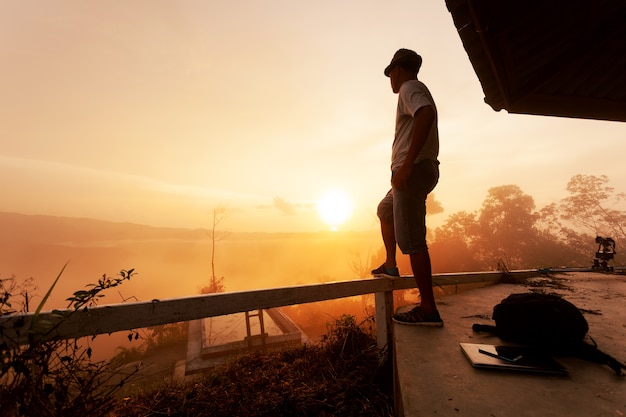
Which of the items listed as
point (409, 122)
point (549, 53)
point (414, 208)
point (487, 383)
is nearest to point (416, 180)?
point (414, 208)

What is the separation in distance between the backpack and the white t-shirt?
1.38 m

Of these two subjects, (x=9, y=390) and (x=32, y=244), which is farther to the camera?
(x=32, y=244)

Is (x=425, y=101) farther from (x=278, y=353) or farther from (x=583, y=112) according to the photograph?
(x=583, y=112)

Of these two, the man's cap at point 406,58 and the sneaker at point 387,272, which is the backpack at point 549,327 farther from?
the man's cap at point 406,58

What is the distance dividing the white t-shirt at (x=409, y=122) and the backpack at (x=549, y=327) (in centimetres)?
138

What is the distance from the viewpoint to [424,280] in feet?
7.86

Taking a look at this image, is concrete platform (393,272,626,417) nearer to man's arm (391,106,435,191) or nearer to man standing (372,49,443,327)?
man standing (372,49,443,327)

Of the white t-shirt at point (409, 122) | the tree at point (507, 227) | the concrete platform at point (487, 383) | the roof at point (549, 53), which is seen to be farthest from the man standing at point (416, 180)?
the tree at point (507, 227)

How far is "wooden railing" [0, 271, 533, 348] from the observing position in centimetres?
126

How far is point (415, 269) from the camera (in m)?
2.45

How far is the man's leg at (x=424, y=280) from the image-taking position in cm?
237

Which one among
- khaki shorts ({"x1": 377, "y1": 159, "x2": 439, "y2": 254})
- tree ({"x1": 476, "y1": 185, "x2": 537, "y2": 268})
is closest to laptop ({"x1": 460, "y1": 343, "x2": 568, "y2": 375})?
khaki shorts ({"x1": 377, "y1": 159, "x2": 439, "y2": 254})

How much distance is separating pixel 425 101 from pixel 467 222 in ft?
160

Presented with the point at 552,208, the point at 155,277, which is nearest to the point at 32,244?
the point at 155,277
